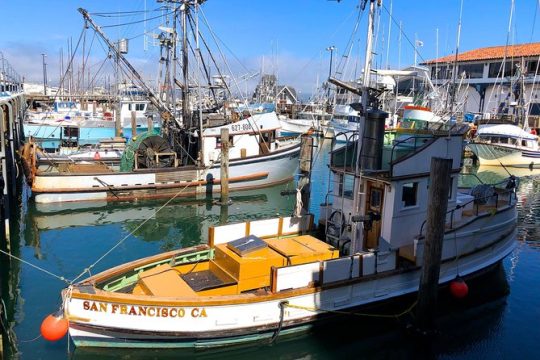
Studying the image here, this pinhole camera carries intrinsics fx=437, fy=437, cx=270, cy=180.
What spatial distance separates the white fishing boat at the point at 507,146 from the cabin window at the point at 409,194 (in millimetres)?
29661

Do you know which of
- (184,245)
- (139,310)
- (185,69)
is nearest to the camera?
(139,310)

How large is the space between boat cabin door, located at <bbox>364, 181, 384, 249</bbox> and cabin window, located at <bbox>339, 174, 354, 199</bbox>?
540 mm

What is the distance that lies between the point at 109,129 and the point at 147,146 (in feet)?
63.0

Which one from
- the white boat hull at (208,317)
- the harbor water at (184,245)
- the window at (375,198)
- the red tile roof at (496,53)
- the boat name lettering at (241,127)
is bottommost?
the harbor water at (184,245)

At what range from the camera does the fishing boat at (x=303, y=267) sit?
827cm

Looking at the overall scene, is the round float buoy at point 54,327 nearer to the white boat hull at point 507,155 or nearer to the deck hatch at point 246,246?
the deck hatch at point 246,246

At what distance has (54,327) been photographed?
7.62 m

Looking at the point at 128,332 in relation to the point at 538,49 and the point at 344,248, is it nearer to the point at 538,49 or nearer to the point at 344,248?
the point at 344,248

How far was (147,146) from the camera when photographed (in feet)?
75.7

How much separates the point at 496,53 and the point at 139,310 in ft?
193

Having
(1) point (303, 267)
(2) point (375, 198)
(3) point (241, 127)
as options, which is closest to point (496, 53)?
(3) point (241, 127)

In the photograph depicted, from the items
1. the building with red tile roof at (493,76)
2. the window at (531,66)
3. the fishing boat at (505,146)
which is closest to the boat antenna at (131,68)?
the fishing boat at (505,146)

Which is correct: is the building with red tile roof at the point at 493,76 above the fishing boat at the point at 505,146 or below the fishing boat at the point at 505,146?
above

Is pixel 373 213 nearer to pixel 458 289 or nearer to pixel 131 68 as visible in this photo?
pixel 458 289
